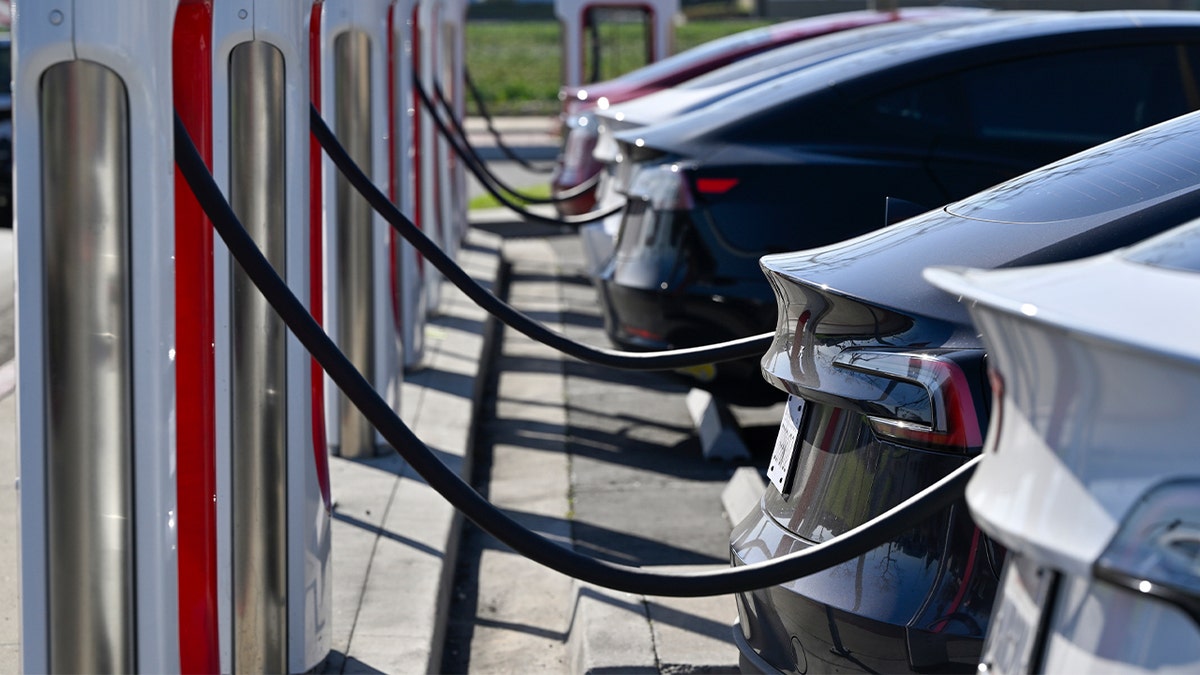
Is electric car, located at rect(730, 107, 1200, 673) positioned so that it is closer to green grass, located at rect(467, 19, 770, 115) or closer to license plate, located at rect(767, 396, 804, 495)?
license plate, located at rect(767, 396, 804, 495)

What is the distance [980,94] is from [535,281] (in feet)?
20.5

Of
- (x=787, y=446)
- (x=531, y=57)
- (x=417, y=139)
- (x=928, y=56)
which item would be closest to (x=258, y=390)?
(x=787, y=446)

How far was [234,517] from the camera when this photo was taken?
3.65 m

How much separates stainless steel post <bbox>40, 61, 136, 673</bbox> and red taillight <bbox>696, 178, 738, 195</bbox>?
3.56 meters

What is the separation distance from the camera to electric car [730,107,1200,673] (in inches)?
112

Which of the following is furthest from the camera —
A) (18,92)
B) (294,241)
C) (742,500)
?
(742,500)

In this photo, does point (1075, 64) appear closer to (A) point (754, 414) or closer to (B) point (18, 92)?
(A) point (754, 414)

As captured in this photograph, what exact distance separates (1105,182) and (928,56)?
2750mm

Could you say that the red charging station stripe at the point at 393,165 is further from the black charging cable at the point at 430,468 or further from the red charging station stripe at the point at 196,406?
the black charging cable at the point at 430,468

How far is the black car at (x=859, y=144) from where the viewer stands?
230 inches

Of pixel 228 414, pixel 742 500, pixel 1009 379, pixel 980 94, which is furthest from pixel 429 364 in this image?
pixel 1009 379

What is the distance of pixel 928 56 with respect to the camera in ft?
19.8

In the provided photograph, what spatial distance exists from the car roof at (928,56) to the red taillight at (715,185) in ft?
0.64

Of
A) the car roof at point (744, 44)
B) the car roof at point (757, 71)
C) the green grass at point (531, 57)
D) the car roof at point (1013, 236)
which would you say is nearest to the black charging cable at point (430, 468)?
the car roof at point (1013, 236)
